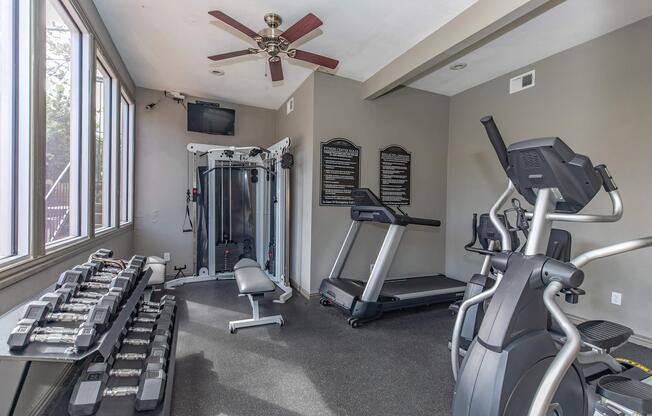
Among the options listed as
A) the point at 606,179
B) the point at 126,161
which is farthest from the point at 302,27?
the point at 126,161

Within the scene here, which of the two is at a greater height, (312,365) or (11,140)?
(11,140)

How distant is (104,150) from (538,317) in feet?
13.7

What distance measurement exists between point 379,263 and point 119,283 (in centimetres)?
224

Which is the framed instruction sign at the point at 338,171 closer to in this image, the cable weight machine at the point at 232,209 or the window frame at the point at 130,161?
the cable weight machine at the point at 232,209

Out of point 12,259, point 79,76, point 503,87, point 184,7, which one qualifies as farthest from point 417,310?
point 79,76

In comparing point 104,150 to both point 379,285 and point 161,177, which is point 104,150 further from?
point 379,285

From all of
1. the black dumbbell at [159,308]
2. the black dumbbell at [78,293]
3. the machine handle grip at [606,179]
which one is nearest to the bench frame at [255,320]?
the black dumbbell at [159,308]

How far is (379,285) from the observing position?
10.3ft

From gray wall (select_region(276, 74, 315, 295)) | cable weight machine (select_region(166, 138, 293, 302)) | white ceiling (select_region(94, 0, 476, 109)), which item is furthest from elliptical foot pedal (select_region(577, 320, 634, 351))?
cable weight machine (select_region(166, 138, 293, 302))

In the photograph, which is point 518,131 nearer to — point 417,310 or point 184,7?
point 417,310

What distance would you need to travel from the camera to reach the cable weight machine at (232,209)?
4465 mm

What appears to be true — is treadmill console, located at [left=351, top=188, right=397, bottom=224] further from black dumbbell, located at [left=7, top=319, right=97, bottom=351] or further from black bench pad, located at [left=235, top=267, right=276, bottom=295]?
black dumbbell, located at [left=7, top=319, right=97, bottom=351]

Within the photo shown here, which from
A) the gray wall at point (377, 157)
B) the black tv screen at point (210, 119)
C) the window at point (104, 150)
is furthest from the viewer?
the black tv screen at point (210, 119)

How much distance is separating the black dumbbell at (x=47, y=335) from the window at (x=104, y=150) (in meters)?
2.47
